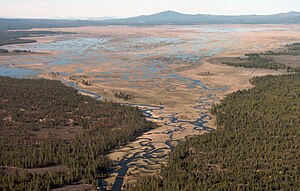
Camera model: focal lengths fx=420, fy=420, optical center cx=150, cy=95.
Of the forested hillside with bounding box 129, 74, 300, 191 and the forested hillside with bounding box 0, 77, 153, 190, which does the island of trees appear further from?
the forested hillside with bounding box 0, 77, 153, 190

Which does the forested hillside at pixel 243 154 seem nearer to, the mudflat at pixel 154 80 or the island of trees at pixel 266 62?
the mudflat at pixel 154 80

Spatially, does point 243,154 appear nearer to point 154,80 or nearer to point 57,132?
point 57,132

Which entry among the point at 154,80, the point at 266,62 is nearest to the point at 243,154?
the point at 154,80

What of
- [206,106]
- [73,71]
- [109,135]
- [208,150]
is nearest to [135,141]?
[109,135]

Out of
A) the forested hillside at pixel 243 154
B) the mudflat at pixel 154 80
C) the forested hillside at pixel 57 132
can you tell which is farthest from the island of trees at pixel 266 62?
the forested hillside at pixel 57 132

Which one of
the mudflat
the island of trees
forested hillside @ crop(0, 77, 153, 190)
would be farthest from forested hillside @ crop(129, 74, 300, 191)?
the island of trees

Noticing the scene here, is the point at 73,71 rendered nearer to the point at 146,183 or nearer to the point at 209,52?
the point at 209,52
